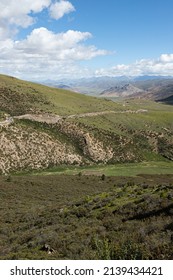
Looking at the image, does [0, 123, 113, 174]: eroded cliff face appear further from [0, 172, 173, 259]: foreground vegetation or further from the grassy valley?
[0, 172, 173, 259]: foreground vegetation

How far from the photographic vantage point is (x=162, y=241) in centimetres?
1391

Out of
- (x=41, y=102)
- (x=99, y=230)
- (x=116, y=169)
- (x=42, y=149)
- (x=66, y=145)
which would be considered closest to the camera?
(x=99, y=230)

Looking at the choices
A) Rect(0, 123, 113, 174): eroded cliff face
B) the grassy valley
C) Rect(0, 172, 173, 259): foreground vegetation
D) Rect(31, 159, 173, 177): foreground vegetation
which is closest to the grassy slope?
the grassy valley

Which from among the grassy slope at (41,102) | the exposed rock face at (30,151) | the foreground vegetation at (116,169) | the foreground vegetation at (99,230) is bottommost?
the foreground vegetation at (116,169)

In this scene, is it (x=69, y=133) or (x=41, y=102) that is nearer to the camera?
(x=69, y=133)

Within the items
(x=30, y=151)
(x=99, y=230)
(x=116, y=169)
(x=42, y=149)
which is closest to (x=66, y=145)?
(x=42, y=149)

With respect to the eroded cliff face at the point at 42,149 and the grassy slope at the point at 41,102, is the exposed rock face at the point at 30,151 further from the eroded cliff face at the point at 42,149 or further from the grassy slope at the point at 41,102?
the grassy slope at the point at 41,102

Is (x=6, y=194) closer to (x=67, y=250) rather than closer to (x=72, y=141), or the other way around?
(x=67, y=250)

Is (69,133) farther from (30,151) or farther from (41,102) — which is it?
(41,102)

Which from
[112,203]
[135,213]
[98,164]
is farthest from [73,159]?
[135,213]

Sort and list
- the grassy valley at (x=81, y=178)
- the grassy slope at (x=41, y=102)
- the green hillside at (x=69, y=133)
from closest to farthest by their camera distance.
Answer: the grassy valley at (x=81, y=178) → the green hillside at (x=69, y=133) → the grassy slope at (x=41, y=102)

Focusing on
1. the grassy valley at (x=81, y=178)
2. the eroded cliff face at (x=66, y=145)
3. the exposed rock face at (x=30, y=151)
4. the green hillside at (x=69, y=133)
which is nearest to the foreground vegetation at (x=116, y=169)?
the grassy valley at (x=81, y=178)

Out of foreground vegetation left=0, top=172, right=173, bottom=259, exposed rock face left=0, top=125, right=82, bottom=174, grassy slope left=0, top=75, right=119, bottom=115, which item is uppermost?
grassy slope left=0, top=75, right=119, bottom=115

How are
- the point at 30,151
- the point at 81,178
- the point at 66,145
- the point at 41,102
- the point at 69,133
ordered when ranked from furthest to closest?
the point at 41,102, the point at 69,133, the point at 66,145, the point at 30,151, the point at 81,178
